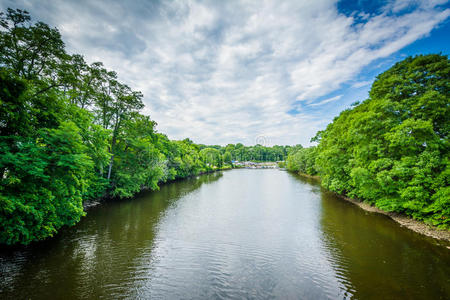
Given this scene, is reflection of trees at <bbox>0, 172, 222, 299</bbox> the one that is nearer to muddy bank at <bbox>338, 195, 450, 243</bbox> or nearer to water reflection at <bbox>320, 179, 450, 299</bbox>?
water reflection at <bbox>320, 179, 450, 299</bbox>

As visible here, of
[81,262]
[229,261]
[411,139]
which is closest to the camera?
[81,262]

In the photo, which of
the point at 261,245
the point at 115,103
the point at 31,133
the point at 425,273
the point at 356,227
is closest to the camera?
the point at 425,273

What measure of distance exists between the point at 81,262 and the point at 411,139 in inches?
786

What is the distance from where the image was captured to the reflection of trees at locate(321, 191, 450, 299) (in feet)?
21.6

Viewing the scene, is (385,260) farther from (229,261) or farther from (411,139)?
(411,139)

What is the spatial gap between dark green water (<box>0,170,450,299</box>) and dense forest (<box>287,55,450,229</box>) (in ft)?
7.88

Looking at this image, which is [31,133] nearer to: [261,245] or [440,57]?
[261,245]

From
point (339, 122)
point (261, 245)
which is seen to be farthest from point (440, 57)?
point (261, 245)

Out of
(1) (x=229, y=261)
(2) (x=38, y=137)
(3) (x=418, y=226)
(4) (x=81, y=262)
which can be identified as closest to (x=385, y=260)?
(3) (x=418, y=226)

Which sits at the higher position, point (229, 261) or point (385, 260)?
point (385, 260)

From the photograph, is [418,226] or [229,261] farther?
[418,226]

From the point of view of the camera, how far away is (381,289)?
6.62 metres

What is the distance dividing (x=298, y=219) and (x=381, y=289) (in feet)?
27.5

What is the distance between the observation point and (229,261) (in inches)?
337
